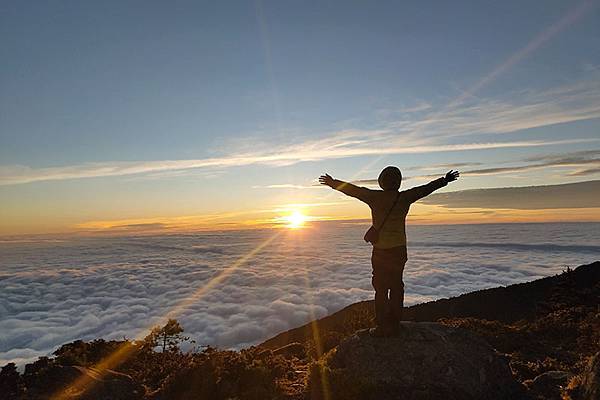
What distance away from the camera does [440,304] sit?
4031 centimetres

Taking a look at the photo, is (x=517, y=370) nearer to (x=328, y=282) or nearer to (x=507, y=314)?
(x=507, y=314)

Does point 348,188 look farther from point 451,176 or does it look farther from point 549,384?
point 549,384

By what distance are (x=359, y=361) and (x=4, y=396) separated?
7067 mm

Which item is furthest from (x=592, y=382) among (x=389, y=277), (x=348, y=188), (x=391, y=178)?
(x=348, y=188)

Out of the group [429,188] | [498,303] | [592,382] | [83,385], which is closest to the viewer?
[592,382]

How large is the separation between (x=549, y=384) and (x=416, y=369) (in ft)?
8.81

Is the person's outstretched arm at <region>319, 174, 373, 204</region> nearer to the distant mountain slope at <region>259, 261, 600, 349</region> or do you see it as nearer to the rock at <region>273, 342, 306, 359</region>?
the rock at <region>273, 342, 306, 359</region>

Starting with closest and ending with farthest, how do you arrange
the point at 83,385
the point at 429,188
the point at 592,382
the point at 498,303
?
1. the point at 592,382
2. the point at 429,188
3. the point at 83,385
4. the point at 498,303

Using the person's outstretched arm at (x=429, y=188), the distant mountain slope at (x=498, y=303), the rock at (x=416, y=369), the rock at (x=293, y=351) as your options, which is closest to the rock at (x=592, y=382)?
the rock at (x=416, y=369)

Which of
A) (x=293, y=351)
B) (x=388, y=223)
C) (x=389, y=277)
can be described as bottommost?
(x=293, y=351)

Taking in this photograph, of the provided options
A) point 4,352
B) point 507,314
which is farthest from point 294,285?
point 507,314

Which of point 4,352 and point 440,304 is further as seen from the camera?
point 4,352

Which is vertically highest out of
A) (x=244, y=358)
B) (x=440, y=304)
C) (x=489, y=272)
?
(x=244, y=358)

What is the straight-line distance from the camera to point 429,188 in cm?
697
